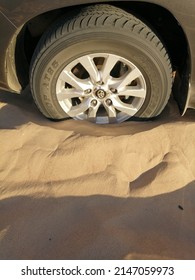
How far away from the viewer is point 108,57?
8.70 ft

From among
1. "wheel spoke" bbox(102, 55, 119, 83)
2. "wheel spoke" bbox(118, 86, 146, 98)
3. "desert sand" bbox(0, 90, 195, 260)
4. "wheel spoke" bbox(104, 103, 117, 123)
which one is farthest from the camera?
"wheel spoke" bbox(104, 103, 117, 123)

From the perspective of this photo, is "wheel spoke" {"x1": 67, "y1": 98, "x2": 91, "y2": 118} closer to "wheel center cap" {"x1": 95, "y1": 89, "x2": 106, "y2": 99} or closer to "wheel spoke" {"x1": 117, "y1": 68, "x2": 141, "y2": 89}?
"wheel center cap" {"x1": 95, "y1": 89, "x2": 106, "y2": 99}

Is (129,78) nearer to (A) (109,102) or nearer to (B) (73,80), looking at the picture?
(A) (109,102)

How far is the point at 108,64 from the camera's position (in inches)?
105

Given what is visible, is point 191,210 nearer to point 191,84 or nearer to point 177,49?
point 191,84

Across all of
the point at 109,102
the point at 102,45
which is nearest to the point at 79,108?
the point at 109,102

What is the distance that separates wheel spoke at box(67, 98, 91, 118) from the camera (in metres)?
2.88

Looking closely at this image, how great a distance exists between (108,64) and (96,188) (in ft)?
2.97

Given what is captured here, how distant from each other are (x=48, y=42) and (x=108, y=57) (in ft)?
1.43

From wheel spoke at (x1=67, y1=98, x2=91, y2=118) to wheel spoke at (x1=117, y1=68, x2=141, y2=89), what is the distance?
0.29 m

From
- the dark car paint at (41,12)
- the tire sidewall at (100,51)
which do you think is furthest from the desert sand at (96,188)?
the dark car paint at (41,12)

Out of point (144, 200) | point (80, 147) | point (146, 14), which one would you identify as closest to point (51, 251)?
point (144, 200)

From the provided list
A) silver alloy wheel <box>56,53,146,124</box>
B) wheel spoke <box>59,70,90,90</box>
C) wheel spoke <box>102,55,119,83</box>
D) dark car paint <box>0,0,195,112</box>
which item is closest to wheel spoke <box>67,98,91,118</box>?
silver alloy wheel <box>56,53,146,124</box>

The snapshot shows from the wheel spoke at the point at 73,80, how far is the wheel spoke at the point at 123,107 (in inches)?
10.1
